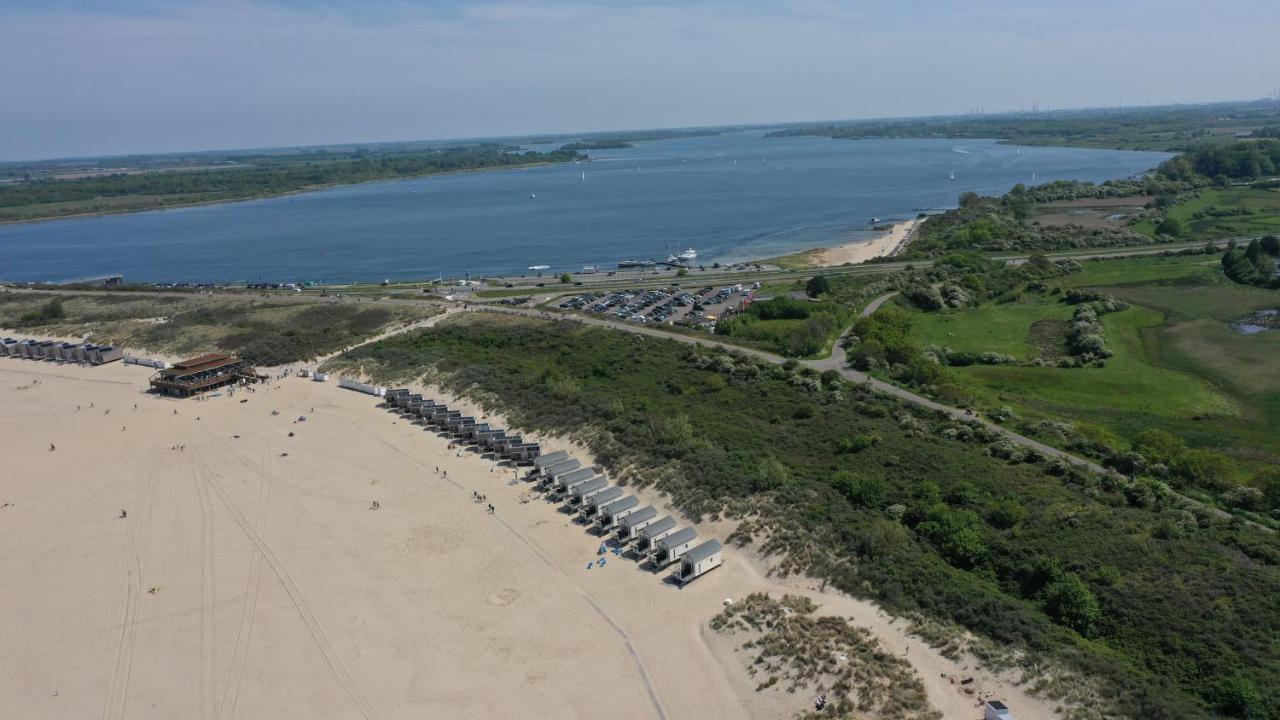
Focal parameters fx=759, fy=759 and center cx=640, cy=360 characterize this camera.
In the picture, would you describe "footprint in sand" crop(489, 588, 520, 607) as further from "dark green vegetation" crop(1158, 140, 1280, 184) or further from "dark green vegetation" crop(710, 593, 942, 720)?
"dark green vegetation" crop(1158, 140, 1280, 184)

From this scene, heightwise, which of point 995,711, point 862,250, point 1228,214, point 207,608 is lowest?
point 207,608

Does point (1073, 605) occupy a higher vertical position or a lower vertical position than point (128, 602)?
higher

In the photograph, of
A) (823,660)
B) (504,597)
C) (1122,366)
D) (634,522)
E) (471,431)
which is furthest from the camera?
(1122,366)

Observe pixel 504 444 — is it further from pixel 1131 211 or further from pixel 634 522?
pixel 1131 211

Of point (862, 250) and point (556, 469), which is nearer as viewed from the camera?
point (556, 469)

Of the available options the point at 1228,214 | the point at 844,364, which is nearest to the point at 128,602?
the point at 844,364

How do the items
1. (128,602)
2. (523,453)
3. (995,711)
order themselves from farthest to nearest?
(523,453), (128,602), (995,711)

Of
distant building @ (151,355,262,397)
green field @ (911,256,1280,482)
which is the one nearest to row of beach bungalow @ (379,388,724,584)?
distant building @ (151,355,262,397)
